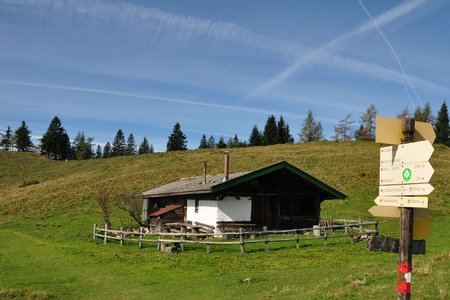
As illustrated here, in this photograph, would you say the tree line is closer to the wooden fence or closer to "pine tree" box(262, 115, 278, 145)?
"pine tree" box(262, 115, 278, 145)

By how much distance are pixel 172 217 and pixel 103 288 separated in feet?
51.0

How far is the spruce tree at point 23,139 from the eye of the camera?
13325cm

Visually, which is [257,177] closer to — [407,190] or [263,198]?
[263,198]

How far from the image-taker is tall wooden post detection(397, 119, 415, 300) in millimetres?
5902

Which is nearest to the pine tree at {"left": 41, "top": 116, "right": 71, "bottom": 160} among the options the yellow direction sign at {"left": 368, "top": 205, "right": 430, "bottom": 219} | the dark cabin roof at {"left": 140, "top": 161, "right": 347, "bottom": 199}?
the dark cabin roof at {"left": 140, "top": 161, "right": 347, "bottom": 199}

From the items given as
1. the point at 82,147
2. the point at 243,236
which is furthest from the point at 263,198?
the point at 82,147

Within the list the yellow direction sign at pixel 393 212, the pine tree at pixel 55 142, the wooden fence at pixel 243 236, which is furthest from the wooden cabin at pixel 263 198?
the pine tree at pixel 55 142

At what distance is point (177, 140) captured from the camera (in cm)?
12219

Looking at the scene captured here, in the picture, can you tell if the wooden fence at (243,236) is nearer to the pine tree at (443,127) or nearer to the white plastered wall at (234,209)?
the white plastered wall at (234,209)

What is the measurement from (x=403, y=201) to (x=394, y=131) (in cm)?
102

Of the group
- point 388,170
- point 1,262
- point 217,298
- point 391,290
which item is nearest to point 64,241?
point 1,262

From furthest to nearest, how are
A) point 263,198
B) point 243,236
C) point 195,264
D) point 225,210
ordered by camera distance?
point 263,198 → point 225,210 → point 243,236 → point 195,264

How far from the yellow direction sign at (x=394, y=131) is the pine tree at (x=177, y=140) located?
116 meters

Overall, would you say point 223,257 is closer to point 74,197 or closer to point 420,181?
point 420,181
